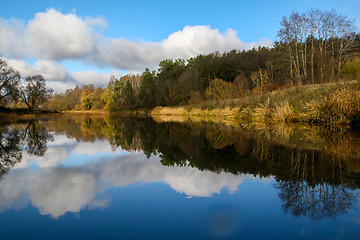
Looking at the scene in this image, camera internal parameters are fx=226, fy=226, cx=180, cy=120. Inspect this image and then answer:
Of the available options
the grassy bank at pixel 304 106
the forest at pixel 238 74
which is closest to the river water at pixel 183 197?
the grassy bank at pixel 304 106

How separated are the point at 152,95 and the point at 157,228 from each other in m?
50.3

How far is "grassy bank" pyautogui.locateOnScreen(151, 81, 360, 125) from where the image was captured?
37.0 ft

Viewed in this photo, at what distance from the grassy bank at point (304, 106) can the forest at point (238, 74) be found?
442cm

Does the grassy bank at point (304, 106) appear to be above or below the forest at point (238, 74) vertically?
below

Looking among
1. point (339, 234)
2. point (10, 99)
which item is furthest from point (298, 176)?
point (10, 99)

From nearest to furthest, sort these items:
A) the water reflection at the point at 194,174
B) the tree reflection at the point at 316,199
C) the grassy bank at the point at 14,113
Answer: the tree reflection at the point at 316,199 < the water reflection at the point at 194,174 < the grassy bank at the point at 14,113

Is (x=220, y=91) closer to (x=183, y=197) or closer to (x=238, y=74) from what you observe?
(x=238, y=74)

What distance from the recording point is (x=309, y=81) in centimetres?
2925

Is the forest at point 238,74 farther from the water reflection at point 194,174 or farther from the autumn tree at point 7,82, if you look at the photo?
the water reflection at point 194,174

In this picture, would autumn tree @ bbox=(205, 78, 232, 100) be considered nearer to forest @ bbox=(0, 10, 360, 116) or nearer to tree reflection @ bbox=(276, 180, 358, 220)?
forest @ bbox=(0, 10, 360, 116)

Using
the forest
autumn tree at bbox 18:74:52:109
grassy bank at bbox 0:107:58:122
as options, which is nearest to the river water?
the forest

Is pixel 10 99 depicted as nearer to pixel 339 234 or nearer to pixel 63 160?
pixel 63 160

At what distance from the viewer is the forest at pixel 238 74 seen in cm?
2859

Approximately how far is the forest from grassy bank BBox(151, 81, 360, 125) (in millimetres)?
4422
